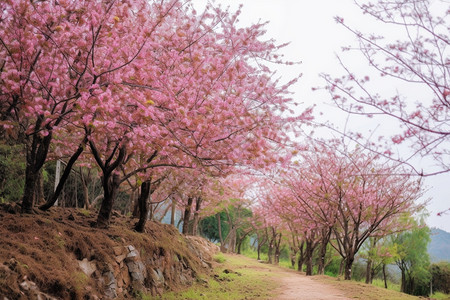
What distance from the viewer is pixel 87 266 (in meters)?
6.96

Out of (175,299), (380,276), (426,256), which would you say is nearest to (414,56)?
(175,299)

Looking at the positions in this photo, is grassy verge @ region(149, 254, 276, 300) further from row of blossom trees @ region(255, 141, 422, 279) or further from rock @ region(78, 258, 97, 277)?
row of blossom trees @ region(255, 141, 422, 279)

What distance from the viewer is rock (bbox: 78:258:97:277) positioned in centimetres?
682

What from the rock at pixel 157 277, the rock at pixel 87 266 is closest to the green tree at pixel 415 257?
the rock at pixel 157 277

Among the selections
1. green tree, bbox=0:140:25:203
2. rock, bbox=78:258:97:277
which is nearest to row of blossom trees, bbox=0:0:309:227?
rock, bbox=78:258:97:277

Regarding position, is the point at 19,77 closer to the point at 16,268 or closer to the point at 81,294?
the point at 16,268

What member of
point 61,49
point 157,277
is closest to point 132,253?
point 157,277

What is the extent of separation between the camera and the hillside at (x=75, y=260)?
538 centimetres

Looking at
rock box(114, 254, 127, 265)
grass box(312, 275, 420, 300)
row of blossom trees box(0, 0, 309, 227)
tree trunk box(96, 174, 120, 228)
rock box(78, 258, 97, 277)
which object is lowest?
grass box(312, 275, 420, 300)

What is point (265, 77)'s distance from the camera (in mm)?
7914

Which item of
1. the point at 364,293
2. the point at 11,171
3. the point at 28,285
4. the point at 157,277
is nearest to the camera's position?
the point at 28,285

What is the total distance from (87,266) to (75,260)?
0.98 ft

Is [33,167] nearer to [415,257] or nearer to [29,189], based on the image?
[29,189]

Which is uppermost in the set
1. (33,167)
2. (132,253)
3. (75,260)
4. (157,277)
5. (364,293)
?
(33,167)
